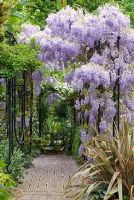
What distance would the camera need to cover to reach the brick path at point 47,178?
9.31 m

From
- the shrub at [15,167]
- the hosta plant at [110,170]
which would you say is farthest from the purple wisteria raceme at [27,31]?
the hosta plant at [110,170]

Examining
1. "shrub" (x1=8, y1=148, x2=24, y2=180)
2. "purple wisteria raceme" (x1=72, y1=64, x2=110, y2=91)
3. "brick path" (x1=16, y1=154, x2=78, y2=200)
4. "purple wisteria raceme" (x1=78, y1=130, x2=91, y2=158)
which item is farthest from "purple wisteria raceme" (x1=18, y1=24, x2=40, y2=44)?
"shrub" (x1=8, y1=148, x2=24, y2=180)

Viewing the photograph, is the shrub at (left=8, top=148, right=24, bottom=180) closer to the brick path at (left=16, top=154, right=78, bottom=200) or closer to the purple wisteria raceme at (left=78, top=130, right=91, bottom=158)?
the brick path at (left=16, top=154, right=78, bottom=200)

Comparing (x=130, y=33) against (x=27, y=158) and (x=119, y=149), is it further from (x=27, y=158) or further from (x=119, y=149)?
(x=119, y=149)

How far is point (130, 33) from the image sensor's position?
1218cm

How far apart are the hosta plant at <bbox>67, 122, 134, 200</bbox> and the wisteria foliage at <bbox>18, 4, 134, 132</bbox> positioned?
4.19 m

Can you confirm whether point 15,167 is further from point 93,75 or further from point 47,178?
point 93,75

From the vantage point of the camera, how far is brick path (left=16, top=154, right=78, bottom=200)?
30.6 ft

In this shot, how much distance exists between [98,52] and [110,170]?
5.19 meters

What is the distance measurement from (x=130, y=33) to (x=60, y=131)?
513 cm

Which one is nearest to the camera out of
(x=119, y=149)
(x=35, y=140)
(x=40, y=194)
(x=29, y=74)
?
(x=119, y=149)

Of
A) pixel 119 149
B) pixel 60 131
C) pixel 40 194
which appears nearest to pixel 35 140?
pixel 60 131

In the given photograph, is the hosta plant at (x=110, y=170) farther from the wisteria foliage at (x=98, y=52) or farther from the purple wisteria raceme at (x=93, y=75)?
the wisteria foliage at (x=98, y=52)

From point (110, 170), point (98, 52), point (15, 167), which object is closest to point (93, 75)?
point (98, 52)
